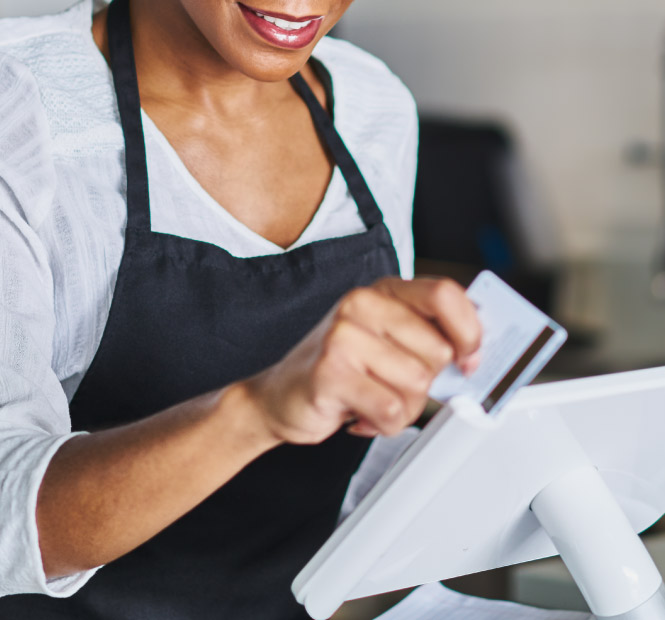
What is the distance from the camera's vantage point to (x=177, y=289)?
949mm

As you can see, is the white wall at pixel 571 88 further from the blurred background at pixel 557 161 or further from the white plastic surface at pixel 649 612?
the white plastic surface at pixel 649 612

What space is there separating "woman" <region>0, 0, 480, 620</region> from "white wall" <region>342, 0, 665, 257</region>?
105 inches

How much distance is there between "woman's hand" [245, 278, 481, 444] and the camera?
0.56 meters

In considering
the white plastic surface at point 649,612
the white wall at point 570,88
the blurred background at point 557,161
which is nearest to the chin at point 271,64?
the white plastic surface at point 649,612

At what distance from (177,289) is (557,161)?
121 inches

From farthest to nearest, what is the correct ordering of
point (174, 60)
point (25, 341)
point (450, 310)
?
point (174, 60) → point (25, 341) → point (450, 310)

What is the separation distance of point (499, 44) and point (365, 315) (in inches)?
137

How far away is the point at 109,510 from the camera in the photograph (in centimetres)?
65

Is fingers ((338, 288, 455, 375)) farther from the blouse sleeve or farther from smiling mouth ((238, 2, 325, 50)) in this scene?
smiling mouth ((238, 2, 325, 50))

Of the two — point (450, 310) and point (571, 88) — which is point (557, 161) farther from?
point (450, 310)

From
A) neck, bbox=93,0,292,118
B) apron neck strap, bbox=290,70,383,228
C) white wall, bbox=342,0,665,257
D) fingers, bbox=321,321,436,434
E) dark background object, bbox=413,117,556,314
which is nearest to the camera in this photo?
fingers, bbox=321,321,436,434

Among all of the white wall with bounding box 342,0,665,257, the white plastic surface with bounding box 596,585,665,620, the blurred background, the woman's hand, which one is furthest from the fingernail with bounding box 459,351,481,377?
the white wall with bounding box 342,0,665,257

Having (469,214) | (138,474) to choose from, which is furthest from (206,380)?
(469,214)

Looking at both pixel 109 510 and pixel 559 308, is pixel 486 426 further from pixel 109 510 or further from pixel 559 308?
pixel 559 308
